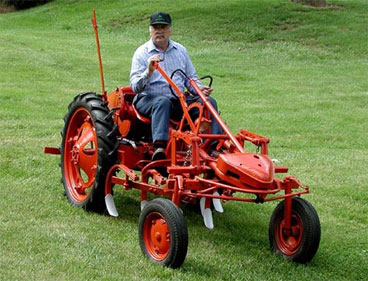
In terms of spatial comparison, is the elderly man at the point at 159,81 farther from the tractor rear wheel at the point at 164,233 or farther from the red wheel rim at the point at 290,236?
the red wheel rim at the point at 290,236

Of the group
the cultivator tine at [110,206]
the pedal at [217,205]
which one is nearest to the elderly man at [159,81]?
the cultivator tine at [110,206]

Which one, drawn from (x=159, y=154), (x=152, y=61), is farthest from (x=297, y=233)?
(x=152, y=61)

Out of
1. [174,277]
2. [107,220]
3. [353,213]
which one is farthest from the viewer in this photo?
[353,213]

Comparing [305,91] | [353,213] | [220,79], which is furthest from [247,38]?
[353,213]

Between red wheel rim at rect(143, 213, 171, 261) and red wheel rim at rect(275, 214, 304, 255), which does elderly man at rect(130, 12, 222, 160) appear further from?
red wheel rim at rect(275, 214, 304, 255)

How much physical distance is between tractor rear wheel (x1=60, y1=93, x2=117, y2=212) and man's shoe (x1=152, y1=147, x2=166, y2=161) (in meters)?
0.40

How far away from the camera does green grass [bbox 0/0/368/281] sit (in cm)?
552

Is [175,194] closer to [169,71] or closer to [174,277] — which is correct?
[174,277]

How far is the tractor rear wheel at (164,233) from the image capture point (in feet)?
16.9

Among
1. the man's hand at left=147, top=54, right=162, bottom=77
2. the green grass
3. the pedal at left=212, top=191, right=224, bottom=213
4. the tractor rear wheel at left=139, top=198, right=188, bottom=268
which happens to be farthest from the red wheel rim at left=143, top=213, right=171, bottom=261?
the man's hand at left=147, top=54, right=162, bottom=77

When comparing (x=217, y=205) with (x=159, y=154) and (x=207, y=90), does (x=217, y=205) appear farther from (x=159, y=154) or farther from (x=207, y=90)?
(x=207, y=90)

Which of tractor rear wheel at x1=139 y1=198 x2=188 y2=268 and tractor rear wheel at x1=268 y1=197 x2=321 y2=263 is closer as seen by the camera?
tractor rear wheel at x1=139 y1=198 x2=188 y2=268

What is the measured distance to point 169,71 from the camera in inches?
268

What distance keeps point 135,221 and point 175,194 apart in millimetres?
1165
